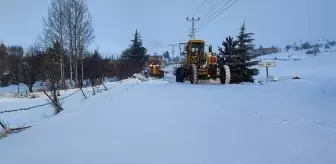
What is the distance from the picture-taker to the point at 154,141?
20.7 ft

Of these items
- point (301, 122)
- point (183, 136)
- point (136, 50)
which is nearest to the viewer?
Answer: point (183, 136)

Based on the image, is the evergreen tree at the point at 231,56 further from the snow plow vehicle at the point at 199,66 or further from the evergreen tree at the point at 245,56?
the snow plow vehicle at the point at 199,66

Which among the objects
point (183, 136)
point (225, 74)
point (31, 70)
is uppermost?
point (31, 70)

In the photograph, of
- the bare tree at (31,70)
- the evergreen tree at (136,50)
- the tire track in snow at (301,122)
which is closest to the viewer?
the tire track in snow at (301,122)

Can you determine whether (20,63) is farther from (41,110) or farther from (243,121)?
(243,121)

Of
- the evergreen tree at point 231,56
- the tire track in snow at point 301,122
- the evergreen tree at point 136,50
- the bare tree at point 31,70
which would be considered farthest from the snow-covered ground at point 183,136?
the evergreen tree at point 136,50

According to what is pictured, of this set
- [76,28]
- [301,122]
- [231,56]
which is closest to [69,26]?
[76,28]

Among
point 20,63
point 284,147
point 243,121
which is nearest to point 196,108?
point 243,121

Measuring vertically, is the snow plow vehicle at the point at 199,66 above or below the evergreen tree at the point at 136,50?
below

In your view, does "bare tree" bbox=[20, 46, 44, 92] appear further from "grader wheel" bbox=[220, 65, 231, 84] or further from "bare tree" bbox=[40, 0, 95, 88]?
"grader wheel" bbox=[220, 65, 231, 84]

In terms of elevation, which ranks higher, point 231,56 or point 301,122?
point 231,56

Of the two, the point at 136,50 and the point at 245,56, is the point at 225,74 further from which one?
the point at 136,50

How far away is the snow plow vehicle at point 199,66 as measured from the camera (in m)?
20.9

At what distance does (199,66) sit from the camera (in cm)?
2230
